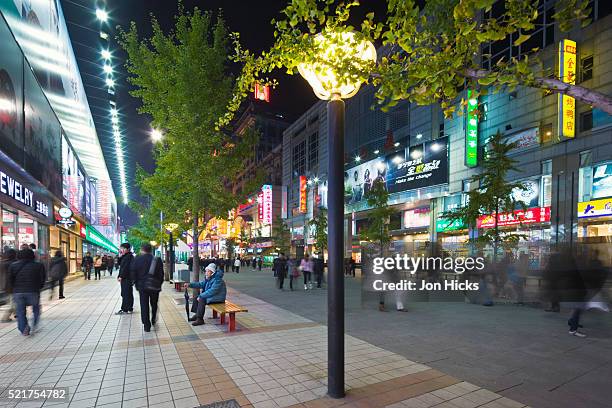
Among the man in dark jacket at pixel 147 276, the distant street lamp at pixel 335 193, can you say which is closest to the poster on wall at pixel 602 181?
the distant street lamp at pixel 335 193

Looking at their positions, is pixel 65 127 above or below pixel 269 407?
above

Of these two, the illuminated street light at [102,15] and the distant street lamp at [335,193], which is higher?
the illuminated street light at [102,15]

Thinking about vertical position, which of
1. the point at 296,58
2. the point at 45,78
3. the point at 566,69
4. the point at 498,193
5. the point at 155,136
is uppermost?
the point at 566,69

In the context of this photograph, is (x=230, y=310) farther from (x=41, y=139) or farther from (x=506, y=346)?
(x=41, y=139)

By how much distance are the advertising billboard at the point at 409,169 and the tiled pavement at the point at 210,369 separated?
79.5 feet

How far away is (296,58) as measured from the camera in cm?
442

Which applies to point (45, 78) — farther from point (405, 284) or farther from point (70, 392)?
point (405, 284)

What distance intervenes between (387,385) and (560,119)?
26.0m

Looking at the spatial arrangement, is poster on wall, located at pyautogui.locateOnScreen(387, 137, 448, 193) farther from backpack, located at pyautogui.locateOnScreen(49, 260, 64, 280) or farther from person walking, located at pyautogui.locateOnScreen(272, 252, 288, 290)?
backpack, located at pyautogui.locateOnScreen(49, 260, 64, 280)

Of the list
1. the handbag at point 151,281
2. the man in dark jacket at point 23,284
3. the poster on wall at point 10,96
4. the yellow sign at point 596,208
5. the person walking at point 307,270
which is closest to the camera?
the man in dark jacket at point 23,284

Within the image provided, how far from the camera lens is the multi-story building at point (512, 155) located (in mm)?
21641

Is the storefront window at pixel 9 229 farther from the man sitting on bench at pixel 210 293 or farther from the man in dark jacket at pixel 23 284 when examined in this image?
the man sitting on bench at pixel 210 293

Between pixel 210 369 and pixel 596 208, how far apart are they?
25.7 m

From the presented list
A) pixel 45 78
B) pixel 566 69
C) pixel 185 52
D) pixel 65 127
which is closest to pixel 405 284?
pixel 185 52
